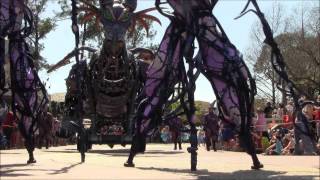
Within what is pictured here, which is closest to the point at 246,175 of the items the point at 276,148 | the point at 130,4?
the point at 276,148

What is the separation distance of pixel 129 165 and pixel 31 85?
6.79 feet

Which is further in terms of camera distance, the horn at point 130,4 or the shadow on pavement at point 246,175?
the horn at point 130,4

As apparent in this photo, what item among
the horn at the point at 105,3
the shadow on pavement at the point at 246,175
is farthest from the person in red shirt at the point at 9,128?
the shadow on pavement at the point at 246,175

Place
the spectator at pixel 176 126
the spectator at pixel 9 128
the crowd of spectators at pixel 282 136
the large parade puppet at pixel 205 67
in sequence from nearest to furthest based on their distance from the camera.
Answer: the large parade puppet at pixel 205 67
the crowd of spectators at pixel 282 136
the spectator at pixel 176 126
the spectator at pixel 9 128

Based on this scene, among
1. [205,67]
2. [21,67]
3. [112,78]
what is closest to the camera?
[205,67]

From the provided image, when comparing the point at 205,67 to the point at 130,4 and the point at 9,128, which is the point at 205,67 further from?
the point at 9,128

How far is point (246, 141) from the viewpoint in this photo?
8.45 meters

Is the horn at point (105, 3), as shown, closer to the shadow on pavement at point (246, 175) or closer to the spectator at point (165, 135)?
the shadow on pavement at point (246, 175)

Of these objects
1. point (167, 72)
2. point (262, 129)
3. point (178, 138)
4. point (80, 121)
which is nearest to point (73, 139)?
point (178, 138)

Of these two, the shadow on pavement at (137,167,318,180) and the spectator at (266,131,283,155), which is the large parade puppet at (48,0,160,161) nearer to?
the spectator at (266,131,283,155)

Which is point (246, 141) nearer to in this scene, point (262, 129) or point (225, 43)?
point (225, 43)

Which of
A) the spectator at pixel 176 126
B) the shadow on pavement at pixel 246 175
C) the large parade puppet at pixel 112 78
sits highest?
the large parade puppet at pixel 112 78

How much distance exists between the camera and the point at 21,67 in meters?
9.28

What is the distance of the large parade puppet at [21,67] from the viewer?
877 cm
